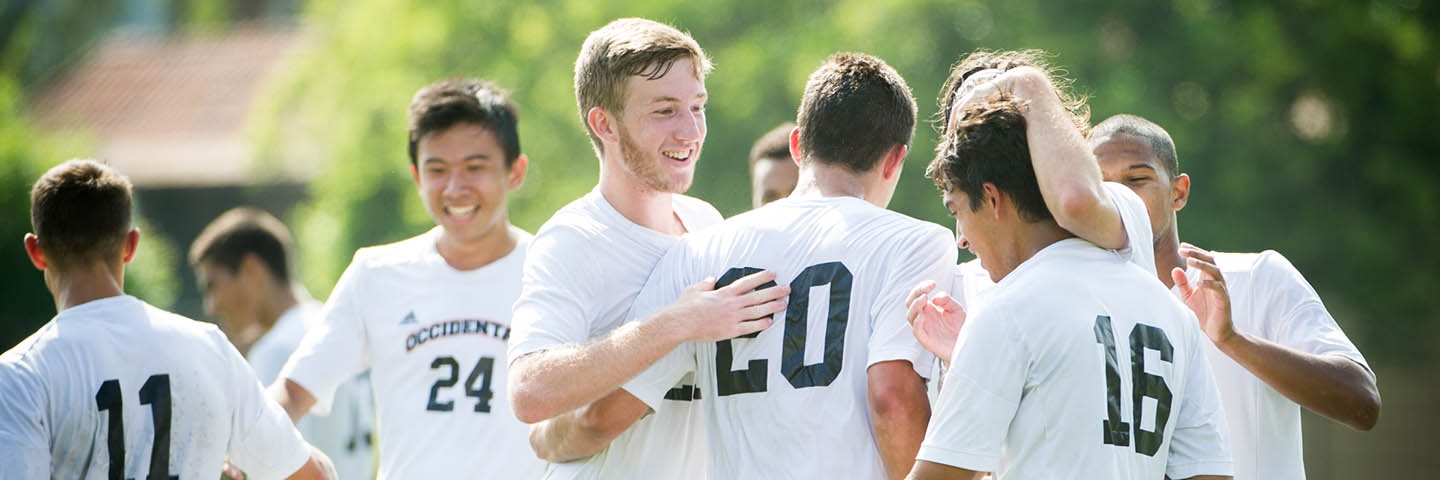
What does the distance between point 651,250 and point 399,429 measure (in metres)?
1.66

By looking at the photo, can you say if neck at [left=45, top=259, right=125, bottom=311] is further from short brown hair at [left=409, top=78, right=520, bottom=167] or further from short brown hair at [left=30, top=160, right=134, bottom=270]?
short brown hair at [left=409, top=78, right=520, bottom=167]

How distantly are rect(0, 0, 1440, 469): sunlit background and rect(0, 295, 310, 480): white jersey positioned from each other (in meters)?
9.58

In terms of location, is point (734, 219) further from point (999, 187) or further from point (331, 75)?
point (331, 75)

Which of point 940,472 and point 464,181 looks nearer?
point 940,472

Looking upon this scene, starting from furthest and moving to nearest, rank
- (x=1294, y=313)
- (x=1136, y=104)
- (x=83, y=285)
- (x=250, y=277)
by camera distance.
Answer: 1. (x=1136, y=104)
2. (x=250, y=277)
3. (x=83, y=285)
4. (x=1294, y=313)

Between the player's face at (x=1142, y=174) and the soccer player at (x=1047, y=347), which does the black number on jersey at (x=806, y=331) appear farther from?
the player's face at (x=1142, y=174)

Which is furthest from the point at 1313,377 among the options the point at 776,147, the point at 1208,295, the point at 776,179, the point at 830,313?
the point at 776,147

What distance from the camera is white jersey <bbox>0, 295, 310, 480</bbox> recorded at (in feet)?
12.9

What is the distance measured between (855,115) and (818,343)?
0.62 m

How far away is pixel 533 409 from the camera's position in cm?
372

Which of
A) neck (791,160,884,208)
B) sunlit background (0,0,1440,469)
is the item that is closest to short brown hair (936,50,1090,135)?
neck (791,160,884,208)

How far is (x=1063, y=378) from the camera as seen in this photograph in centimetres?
312

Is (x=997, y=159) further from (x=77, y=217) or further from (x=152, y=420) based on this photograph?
(x=77, y=217)

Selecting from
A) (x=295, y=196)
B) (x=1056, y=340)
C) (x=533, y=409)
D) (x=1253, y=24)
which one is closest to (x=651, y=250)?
(x=533, y=409)
